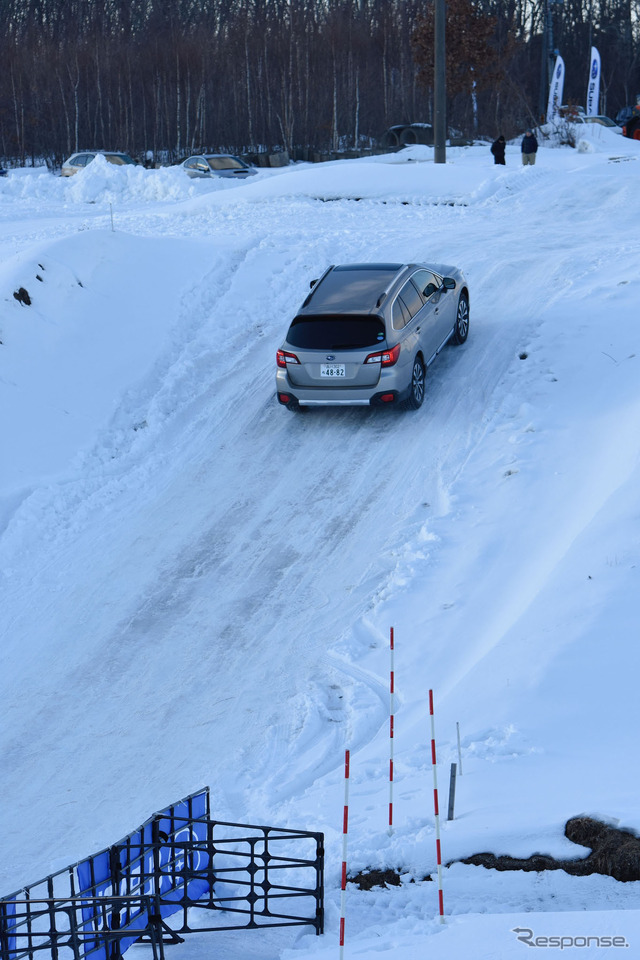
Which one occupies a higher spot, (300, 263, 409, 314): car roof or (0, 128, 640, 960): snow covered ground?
(300, 263, 409, 314): car roof

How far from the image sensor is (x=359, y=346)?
13.1 metres

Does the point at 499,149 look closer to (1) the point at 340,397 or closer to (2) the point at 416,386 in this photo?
(2) the point at 416,386

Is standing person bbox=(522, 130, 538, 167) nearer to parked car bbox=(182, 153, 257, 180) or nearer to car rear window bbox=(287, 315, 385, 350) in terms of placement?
parked car bbox=(182, 153, 257, 180)

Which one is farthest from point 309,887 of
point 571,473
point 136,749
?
point 571,473

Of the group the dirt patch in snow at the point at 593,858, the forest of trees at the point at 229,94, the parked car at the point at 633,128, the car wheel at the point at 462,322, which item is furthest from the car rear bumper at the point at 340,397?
the forest of trees at the point at 229,94

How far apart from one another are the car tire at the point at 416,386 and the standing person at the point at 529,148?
20.2 m

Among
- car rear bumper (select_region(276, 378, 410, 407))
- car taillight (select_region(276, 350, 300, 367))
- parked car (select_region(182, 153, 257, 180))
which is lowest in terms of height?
car rear bumper (select_region(276, 378, 410, 407))

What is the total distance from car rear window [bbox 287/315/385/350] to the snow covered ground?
3.94 feet

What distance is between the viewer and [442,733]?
798cm

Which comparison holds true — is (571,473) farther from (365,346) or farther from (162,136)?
(162,136)

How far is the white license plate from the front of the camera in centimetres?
1314

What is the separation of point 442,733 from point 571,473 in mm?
4900

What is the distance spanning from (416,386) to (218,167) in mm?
25798

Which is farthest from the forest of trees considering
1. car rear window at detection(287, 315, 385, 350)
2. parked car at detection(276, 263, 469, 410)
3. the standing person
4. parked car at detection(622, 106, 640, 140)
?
car rear window at detection(287, 315, 385, 350)
